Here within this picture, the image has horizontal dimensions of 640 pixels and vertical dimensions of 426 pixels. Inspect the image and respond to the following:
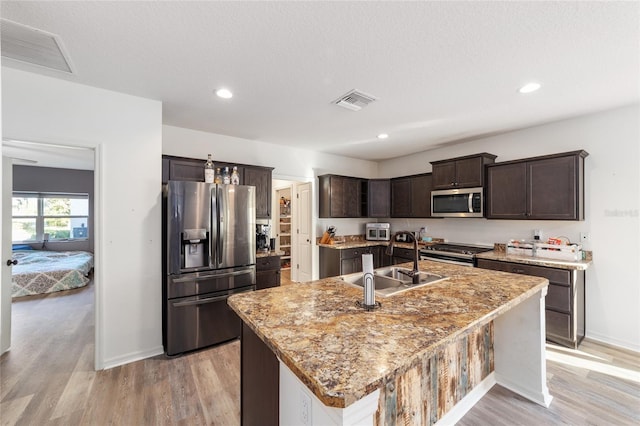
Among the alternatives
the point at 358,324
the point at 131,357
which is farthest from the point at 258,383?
the point at 131,357

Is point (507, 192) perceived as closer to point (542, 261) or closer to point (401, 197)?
point (542, 261)

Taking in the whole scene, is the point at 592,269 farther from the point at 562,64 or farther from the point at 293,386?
the point at 293,386

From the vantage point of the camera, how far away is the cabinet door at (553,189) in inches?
120

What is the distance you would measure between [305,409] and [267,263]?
9.09 feet

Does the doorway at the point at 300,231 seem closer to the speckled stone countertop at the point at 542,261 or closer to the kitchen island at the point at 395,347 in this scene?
the speckled stone countertop at the point at 542,261

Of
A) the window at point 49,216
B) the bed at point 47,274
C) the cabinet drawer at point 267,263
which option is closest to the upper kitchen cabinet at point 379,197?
the cabinet drawer at point 267,263

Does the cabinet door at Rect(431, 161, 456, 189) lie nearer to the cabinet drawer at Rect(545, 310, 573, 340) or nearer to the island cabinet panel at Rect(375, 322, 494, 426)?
the cabinet drawer at Rect(545, 310, 573, 340)

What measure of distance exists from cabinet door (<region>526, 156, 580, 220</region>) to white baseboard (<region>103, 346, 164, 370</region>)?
464cm

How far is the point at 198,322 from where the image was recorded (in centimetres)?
283

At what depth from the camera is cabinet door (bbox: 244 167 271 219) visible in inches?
153

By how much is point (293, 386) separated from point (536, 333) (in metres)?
2.00

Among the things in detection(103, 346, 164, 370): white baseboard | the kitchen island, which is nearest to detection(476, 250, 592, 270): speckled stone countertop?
the kitchen island

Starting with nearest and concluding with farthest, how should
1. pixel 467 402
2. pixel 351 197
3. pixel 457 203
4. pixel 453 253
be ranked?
1. pixel 467 402
2. pixel 453 253
3. pixel 457 203
4. pixel 351 197

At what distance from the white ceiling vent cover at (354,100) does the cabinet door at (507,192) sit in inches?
89.0
